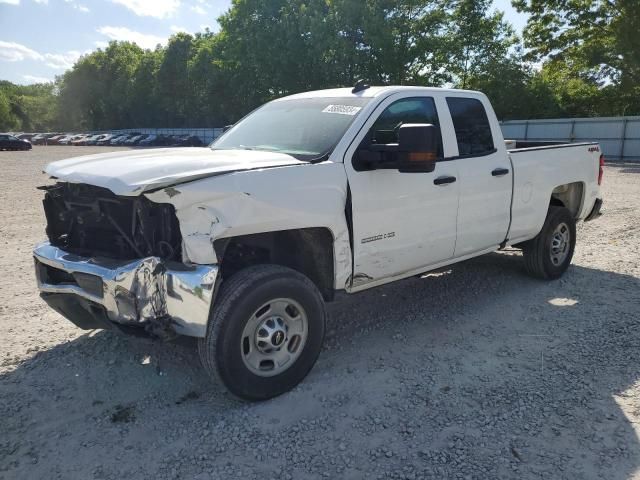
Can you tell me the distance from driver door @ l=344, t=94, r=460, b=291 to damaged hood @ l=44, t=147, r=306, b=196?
0.58 metres

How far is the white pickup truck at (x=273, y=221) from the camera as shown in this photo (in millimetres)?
3094

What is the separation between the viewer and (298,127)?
427 cm

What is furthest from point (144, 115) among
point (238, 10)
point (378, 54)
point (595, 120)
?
point (595, 120)

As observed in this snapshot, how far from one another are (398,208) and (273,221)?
1161 millimetres

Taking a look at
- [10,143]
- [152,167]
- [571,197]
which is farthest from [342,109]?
[10,143]

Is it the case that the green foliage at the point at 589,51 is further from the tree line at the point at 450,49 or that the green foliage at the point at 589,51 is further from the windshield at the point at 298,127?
the windshield at the point at 298,127

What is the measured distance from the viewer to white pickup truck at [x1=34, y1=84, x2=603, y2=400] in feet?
10.2

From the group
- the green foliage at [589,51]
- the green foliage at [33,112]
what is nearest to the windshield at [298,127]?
the green foliage at [589,51]

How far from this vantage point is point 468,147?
4.79 m

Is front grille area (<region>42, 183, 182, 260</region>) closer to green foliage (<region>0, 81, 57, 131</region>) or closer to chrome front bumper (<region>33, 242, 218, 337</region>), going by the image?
chrome front bumper (<region>33, 242, 218, 337</region>)

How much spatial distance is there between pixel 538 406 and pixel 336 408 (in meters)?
1.29

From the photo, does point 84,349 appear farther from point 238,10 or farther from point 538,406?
point 238,10

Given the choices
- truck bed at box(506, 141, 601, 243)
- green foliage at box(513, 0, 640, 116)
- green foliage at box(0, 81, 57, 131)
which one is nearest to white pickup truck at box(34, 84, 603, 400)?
truck bed at box(506, 141, 601, 243)

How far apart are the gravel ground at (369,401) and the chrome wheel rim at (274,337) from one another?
25 centimetres
